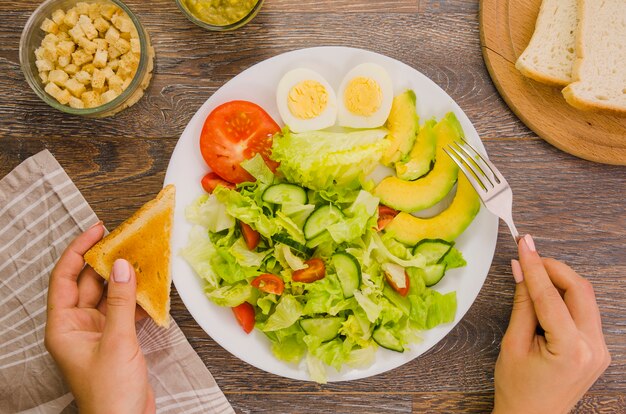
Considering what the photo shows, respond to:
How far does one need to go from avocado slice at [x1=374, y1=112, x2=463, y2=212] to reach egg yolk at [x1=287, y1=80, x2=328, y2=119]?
34cm

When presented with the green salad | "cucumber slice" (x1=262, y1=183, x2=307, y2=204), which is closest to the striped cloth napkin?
the green salad

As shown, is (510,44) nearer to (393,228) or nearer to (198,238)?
(393,228)

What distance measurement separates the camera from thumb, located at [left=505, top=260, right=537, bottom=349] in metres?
1.87

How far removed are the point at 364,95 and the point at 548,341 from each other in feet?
3.16

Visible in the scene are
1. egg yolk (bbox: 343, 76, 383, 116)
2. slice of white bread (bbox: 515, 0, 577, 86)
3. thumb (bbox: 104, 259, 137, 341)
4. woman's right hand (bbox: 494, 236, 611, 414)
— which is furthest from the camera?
slice of white bread (bbox: 515, 0, 577, 86)

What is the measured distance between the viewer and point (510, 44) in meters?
2.08

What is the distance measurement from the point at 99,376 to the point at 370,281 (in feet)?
2.82

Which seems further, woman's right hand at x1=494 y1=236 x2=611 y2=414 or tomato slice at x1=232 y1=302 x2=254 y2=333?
tomato slice at x1=232 y1=302 x2=254 y2=333

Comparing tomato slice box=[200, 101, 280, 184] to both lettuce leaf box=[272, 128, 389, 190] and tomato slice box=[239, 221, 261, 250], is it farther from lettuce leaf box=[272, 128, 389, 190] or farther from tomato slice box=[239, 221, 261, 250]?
tomato slice box=[239, 221, 261, 250]

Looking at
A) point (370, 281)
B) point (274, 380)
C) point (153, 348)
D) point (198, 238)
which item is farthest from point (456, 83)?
point (153, 348)

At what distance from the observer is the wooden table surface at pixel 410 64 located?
2104 mm

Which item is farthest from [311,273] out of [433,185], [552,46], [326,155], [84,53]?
[552,46]

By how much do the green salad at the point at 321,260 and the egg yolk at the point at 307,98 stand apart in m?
0.09

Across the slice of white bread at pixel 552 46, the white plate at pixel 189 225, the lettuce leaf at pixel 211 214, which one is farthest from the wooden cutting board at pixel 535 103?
the lettuce leaf at pixel 211 214
